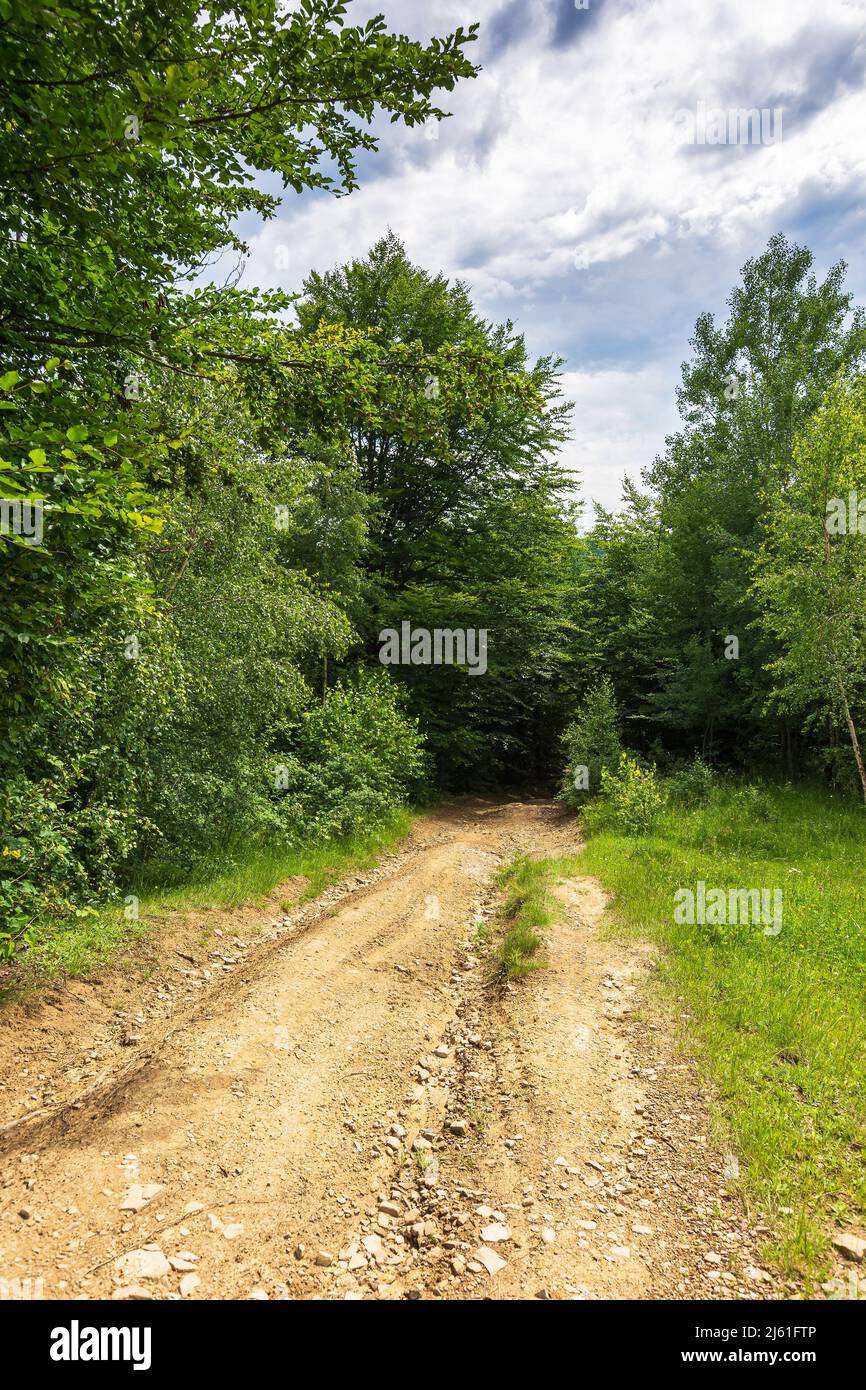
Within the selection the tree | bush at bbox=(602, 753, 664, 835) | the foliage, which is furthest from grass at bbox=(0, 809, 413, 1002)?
the tree

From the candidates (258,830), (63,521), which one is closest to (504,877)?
(258,830)

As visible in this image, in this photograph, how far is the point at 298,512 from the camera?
16.4 metres

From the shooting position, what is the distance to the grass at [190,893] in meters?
6.57

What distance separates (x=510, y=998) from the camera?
23.4 feet

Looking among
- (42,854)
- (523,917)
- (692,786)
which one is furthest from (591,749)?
(42,854)

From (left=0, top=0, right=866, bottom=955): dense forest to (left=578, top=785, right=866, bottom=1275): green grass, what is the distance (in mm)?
4200

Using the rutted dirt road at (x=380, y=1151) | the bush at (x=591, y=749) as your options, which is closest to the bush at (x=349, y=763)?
the bush at (x=591, y=749)

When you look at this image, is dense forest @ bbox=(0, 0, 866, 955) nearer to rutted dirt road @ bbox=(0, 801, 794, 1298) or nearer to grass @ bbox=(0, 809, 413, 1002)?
grass @ bbox=(0, 809, 413, 1002)

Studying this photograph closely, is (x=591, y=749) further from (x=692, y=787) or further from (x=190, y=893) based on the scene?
(x=190, y=893)

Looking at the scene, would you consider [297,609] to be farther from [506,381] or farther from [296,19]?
[296,19]

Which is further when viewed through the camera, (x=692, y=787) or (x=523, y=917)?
(x=692, y=787)

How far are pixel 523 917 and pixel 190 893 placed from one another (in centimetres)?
510

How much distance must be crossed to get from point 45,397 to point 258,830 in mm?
8874

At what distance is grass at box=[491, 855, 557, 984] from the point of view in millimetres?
7840
